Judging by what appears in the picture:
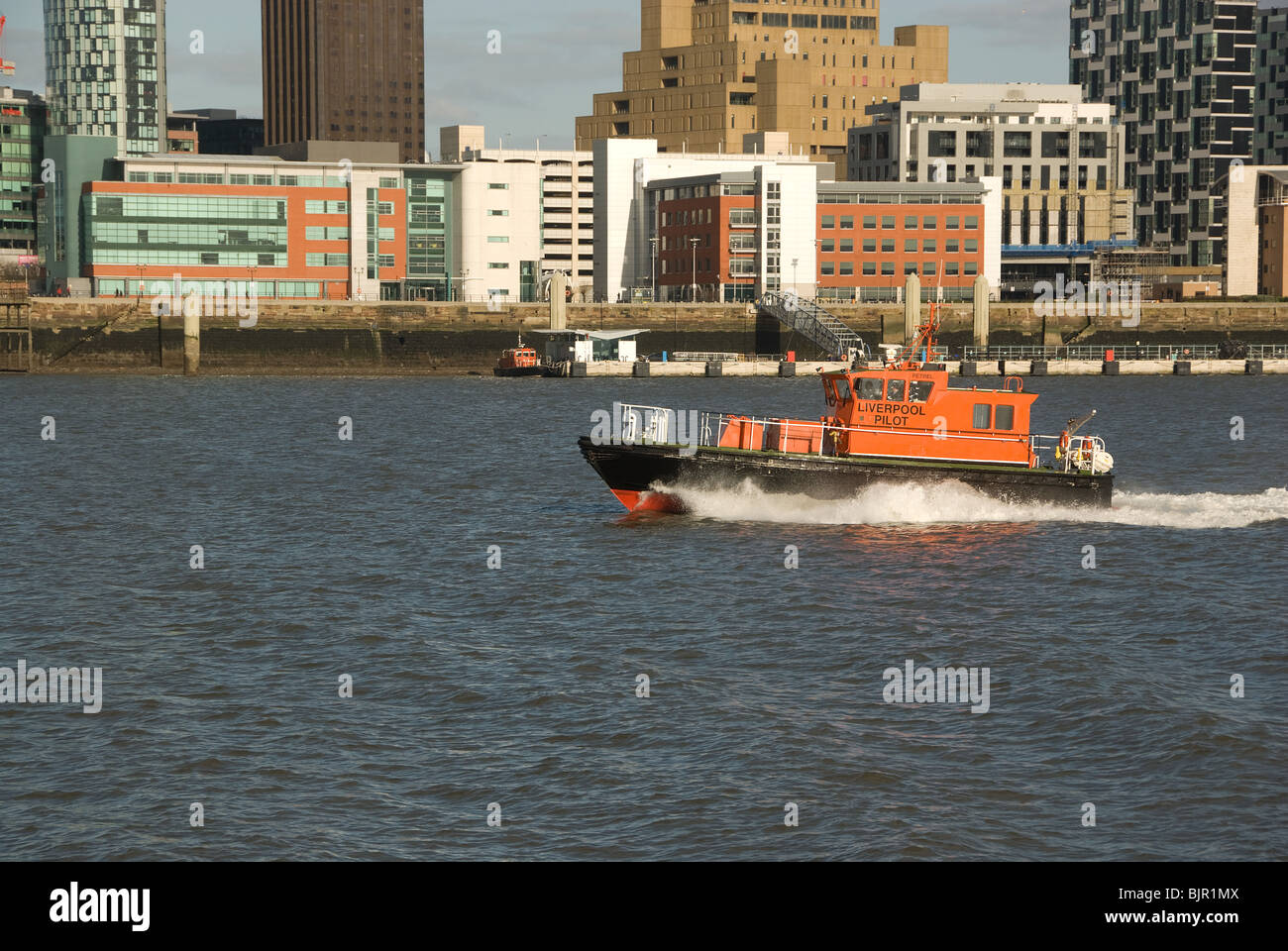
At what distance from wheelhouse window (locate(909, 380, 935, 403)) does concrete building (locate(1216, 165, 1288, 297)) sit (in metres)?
153

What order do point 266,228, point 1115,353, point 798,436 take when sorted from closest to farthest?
point 798,436
point 1115,353
point 266,228

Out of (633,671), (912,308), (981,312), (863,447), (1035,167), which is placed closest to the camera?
(633,671)

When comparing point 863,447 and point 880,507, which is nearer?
point 863,447

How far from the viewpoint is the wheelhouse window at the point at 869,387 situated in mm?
41000

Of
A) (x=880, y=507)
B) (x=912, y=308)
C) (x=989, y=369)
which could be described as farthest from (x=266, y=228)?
(x=880, y=507)

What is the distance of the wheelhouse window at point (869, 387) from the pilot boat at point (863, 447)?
0.08 ft

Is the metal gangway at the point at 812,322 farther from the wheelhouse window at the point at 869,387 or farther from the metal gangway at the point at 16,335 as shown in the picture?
the wheelhouse window at the point at 869,387

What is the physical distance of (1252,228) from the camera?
184000 millimetres

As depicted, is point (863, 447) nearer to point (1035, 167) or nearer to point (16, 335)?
point (16, 335)

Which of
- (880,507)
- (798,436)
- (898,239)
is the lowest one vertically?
(880,507)

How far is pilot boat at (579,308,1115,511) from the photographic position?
134ft

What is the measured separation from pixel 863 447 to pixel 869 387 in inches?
57.7

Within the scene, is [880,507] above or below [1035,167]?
below
